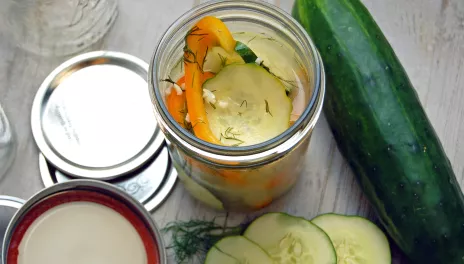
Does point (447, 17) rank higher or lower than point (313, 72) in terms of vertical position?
lower

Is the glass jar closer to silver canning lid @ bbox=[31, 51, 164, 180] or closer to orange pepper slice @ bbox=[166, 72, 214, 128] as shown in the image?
orange pepper slice @ bbox=[166, 72, 214, 128]

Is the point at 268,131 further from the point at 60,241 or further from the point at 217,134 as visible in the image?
the point at 60,241

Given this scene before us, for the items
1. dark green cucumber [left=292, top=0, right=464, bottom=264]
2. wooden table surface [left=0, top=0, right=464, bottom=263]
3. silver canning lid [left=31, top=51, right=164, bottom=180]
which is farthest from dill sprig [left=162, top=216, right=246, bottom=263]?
dark green cucumber [left=292, top=0, right=464, bottom=264]

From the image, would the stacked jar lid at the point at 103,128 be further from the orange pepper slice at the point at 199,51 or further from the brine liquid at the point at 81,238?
the orange pepper slice at the point at 199,51

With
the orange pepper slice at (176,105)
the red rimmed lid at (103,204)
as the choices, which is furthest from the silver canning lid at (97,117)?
the orange pepper slice at (176,105)

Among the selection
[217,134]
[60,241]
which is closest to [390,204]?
[217,134]

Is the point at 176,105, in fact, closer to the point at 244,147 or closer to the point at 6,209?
the point at 244,147

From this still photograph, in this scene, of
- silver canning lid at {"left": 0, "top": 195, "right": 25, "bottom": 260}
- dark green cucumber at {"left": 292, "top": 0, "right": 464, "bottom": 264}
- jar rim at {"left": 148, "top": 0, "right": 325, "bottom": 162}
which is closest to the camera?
jar rim at {"left": 148, "top": 0, "right": 325, "bottom": 162}
